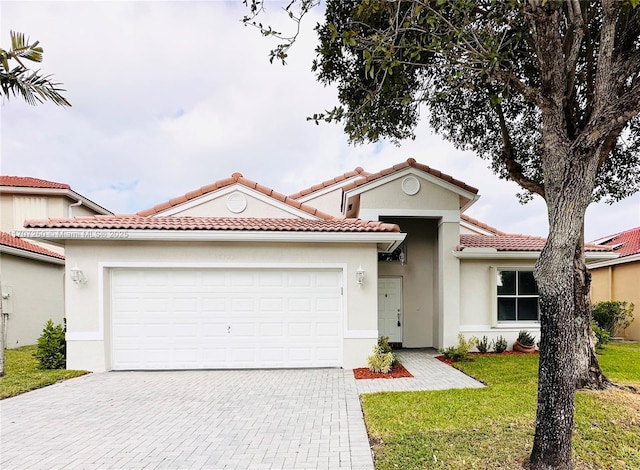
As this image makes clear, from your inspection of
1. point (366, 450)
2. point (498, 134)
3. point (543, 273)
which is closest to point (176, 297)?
point (366, 450)

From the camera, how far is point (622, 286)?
57.3 feet

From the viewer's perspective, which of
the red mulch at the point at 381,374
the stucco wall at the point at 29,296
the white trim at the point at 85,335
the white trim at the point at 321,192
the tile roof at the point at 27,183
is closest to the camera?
the red mulch at the point at 381,374

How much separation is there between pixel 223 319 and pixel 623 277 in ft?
63.9

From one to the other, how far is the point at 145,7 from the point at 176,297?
7.43 meters

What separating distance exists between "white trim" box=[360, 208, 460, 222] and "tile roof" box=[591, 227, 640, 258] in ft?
37.9

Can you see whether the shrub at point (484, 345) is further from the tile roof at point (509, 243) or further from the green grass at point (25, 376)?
the green grass at point (25, 376)

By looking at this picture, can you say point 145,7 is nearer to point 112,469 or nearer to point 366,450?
point 112,469

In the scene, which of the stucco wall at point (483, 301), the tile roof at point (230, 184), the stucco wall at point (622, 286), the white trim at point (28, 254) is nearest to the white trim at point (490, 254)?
the stucco wall at point (483, 301)

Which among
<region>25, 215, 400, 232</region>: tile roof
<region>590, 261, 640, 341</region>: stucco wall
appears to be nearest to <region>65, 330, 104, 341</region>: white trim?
<region>25, 215, 400, 232</region>: tile roof

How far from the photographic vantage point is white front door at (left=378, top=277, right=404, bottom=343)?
12.7 m

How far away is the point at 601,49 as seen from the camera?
17.7 ft

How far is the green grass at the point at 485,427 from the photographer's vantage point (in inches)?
175

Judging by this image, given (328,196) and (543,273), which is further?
(328,196)

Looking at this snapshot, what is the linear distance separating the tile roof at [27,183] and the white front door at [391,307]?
56.1ft
